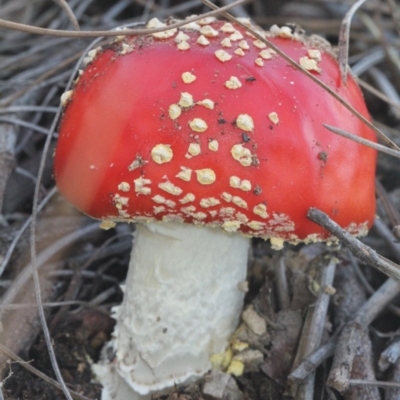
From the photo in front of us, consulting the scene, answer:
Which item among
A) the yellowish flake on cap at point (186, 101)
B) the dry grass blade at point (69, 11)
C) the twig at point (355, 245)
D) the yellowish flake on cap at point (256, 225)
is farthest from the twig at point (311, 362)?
the dry grass blade at point (69, 11)

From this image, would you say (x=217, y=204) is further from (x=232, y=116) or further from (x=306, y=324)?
(x=306, y=324)

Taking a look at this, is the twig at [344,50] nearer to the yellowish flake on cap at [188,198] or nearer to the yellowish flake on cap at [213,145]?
the yellowish flake on cap at [213,145]

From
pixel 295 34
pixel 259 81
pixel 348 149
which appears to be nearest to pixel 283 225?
pixel 348 149

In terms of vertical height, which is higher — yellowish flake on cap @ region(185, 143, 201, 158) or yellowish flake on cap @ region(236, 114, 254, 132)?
yellowish flake on cap @ region(236, 114, 254, 132)

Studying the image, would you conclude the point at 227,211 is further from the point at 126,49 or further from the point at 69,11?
the point at 69,11

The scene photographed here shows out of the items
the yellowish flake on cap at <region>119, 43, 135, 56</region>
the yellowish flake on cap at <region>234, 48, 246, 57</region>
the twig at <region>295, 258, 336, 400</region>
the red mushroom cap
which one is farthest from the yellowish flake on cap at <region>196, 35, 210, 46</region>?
the twig at <region>295, 258, 336, 400</region>

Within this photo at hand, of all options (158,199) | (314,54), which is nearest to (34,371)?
(158,199)

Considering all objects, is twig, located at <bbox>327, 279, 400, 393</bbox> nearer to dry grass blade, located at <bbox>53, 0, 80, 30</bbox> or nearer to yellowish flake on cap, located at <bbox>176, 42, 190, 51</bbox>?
yellowish flake on cap, located at <bbox>176, 42, 190, 51</bbox>
